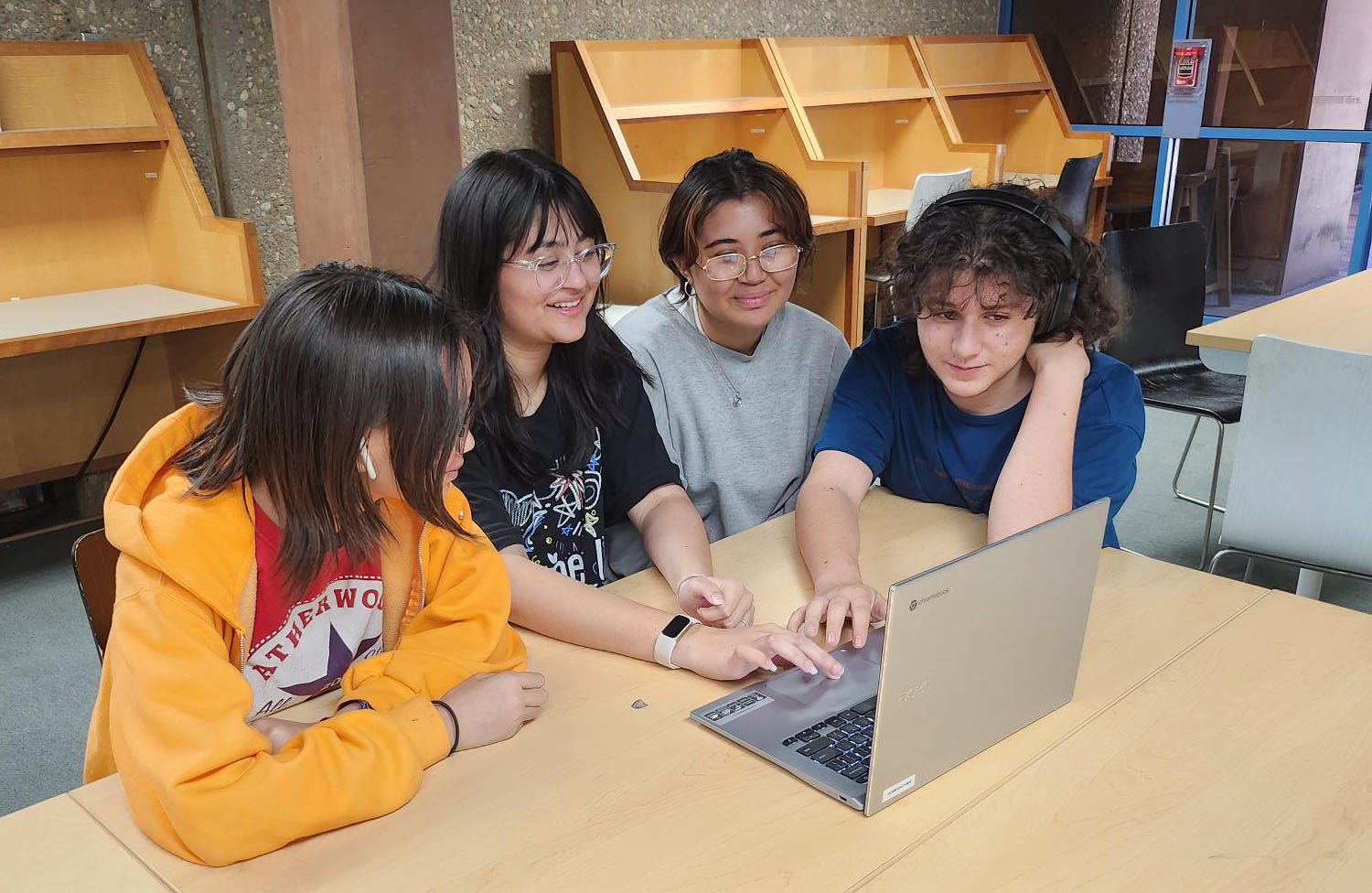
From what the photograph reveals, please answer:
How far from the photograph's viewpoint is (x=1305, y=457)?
191cm

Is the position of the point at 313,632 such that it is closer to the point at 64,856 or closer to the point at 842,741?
the point at 64,856

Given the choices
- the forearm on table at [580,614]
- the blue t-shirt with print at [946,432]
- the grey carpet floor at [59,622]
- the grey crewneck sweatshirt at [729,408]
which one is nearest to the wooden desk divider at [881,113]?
the grey carpet floor at [59,622]

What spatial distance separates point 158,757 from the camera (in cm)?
81

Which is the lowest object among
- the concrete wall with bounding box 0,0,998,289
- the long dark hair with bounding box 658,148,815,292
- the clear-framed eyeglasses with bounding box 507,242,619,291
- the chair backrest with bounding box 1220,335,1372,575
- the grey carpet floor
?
the grey carpet floor

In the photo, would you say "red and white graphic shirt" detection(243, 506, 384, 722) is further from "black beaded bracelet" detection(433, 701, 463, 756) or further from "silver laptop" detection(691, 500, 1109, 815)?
"silver laptop" detection(691, 500, 1109, 815)

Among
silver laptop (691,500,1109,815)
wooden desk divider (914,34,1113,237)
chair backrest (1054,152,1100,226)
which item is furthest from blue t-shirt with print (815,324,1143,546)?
wooden desk divider (914,34,1113,237)

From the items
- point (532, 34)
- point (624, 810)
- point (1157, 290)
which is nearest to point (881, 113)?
point (532, 34)

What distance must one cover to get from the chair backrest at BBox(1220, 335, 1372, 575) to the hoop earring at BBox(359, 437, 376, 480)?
160 cm

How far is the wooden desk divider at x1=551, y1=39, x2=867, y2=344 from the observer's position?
135 inches

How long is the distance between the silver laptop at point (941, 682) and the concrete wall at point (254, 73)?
2080 millimetres

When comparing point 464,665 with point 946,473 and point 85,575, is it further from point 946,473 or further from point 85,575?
point 946,473

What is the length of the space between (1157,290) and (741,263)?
1.78 metres

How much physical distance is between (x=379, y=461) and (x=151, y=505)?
187 mm

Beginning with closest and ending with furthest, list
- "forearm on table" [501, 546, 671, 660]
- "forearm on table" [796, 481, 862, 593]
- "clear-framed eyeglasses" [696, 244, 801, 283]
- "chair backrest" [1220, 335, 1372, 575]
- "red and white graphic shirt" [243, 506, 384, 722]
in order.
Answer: "red and white graphic shirt" [243, 506, 384, 722] → "forearm on table" [501, 546, 671, 660] → "forearm on table" [796, 481, 862, 593] → "clear-framed eyeglasses" [696, 244, 801, 283] → "chair backrest" [1220, 335, 1372, 575]
